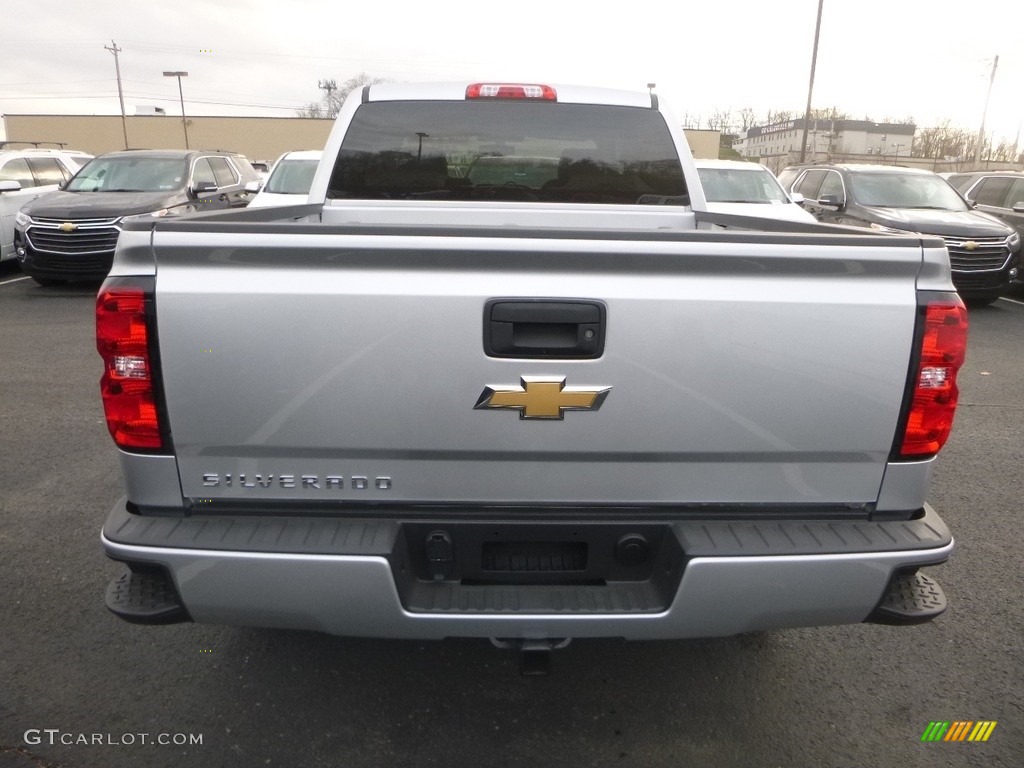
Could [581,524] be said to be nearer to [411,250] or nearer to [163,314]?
[411,250]

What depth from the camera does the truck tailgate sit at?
1940mm

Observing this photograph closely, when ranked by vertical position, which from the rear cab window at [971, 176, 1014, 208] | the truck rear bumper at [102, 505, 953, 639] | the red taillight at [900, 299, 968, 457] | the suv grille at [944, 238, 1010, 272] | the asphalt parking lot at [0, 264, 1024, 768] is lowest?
the asphalt parking lot at [0, 264, 1024, 768]

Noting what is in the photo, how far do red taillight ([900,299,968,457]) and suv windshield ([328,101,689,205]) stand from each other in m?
1.98

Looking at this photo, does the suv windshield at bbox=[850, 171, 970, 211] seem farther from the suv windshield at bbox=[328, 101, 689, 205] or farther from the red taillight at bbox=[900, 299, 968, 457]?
the red taillight at bbox=[900, 299, 968, 457]

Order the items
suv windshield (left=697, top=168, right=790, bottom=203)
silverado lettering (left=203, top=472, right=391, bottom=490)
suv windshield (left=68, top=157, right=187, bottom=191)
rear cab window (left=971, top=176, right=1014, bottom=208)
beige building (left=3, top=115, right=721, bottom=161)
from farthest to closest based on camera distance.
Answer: beige building (left=3, top=115, right=721, bottom=161), rear cab window (left=971, top=176, right=1014, bottom=208), suv windshield (left=68, top=157, right=187, bottom=191), suv windshield (left=697, top=168, right=790, bottom=203), silverado lettering (left=203, top=472, right=391, bottom=490)

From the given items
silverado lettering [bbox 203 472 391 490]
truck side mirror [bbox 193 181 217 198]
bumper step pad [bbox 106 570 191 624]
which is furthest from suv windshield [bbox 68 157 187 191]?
silverado lettering [bbox 203 472 391 490]

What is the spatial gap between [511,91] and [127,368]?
248cm

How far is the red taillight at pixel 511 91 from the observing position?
376cm

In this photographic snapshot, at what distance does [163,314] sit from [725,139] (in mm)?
65882

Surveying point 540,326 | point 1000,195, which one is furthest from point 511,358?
point 1000,195

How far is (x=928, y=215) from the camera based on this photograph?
34.8 ft

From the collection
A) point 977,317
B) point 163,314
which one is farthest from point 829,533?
point 977,317

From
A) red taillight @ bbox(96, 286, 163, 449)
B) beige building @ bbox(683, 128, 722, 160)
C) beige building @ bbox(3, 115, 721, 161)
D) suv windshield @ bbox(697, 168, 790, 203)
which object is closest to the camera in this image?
red taillight @ bbox(96, 286, 163, 449)

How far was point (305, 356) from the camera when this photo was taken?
1.95 m
